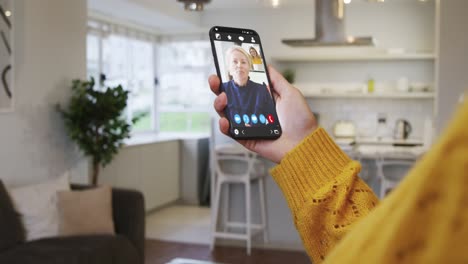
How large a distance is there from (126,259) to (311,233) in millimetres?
3054

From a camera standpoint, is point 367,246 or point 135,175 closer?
point 367,246

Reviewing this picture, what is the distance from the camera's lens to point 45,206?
3.62 meters

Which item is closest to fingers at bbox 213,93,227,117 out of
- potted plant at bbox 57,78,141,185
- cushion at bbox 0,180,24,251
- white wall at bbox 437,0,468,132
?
cushion at bbox 0,180,24,251

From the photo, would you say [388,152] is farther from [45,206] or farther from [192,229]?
[45,206]

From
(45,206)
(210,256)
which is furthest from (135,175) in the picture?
(45,206)

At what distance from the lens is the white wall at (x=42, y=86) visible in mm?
4004

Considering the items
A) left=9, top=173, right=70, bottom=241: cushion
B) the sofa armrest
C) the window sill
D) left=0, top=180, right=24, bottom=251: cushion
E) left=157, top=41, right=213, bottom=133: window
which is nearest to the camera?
left=0, top=180, right=24, bottom=251: cushion

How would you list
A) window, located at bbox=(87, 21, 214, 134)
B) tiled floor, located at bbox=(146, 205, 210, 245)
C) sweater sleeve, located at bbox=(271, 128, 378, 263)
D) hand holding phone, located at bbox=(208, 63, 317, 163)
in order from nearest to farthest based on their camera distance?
1. sweater sleeve, located at bbox=(271, 128, 378, 263)
2. hand holding phone, located at bbox=(208, 63, 317, 163)
3. tiled floor, located at bbox=(146, 205, 210, 245)
4. window, located at bbox=(87, 21, 214, 134)

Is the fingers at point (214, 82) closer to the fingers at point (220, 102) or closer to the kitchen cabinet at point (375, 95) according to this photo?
the fingers at point (220, 102)

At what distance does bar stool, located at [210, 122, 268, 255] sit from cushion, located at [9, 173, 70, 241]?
5.55ft

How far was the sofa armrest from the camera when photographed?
387 cm

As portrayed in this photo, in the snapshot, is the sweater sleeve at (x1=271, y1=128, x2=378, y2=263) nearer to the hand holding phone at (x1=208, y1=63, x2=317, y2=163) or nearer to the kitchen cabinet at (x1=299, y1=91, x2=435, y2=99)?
the hand holding phone at (x1=208, y1=63, x2=317, y2=163)

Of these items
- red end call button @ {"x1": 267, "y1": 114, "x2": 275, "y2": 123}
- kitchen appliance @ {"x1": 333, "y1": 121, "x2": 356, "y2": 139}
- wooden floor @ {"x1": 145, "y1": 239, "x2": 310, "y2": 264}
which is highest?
red end call button @ {"x1": 267, "y1": 114, "x2": 275, "y2": 123}

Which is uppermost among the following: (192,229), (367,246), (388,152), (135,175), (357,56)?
(357,56)
